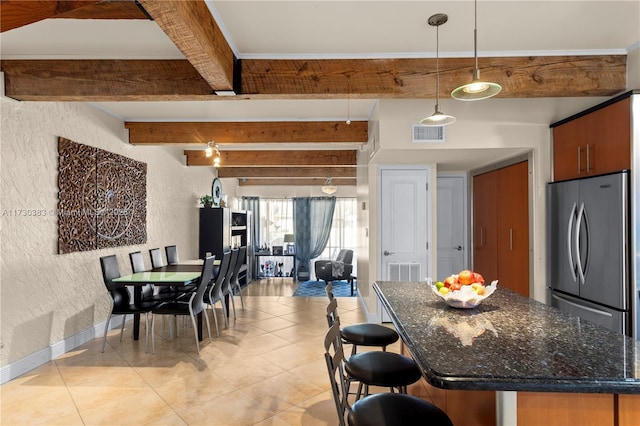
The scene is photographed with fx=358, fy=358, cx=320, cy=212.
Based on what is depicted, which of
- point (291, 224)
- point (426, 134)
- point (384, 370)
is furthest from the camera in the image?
point (291, 224)

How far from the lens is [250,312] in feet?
17.3

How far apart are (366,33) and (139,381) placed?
326 cm

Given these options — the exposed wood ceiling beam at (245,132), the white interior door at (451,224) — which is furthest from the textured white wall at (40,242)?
the white interior door at (451,224)

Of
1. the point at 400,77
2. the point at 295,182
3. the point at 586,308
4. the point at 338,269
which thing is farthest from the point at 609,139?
the point at 295,182

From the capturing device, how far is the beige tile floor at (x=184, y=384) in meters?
2.46

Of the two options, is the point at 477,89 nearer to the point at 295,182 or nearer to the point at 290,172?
the point at 290,172

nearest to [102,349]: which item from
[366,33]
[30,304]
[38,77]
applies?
[30,304]

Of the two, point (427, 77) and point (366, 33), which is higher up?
point (366, 33)

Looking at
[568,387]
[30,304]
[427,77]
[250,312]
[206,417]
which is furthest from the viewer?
[250,312]

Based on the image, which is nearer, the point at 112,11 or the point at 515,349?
the point at 515,349

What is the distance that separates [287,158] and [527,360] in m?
5.37

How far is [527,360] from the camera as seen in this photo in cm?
128

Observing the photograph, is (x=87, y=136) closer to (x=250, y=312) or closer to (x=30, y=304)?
(x=30, y=304)

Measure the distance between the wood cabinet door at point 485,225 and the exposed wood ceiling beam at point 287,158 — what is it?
220 centimetres
